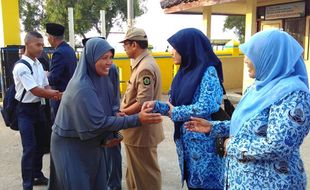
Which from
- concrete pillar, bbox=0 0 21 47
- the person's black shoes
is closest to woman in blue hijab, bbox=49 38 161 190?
the person's black shoes

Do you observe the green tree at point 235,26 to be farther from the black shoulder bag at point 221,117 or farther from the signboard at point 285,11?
the black shoulder bag at point 221,117

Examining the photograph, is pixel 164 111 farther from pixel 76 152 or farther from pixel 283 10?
pixel 283 10

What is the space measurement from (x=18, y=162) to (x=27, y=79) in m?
1.86

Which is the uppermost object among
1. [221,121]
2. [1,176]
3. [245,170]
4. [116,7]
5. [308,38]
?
[116,7]

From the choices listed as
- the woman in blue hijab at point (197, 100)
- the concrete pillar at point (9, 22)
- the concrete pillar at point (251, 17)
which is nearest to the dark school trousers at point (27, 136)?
the woman in blue hijab at point (197, 100)

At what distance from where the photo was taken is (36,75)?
12.7ft

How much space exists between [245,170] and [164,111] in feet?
3.07

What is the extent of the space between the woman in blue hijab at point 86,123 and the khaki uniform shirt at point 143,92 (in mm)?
583

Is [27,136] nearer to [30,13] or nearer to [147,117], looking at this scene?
[147,117]

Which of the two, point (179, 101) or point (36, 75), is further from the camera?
point (36, 75)

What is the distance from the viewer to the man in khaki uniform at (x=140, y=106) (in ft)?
10.8

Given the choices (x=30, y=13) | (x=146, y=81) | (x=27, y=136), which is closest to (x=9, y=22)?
(x=27, y=136)

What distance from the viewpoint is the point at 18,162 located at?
16.5 ft

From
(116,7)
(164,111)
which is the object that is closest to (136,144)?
(164,111)
